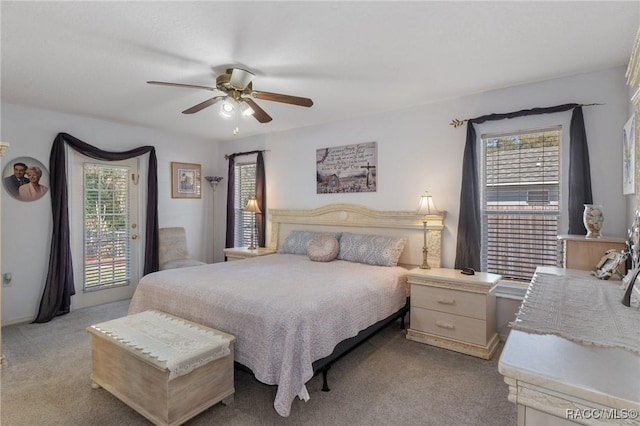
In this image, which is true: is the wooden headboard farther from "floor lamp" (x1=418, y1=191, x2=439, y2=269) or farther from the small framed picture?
the small framed picture

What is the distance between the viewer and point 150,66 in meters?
2.74

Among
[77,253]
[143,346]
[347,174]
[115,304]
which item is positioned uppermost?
[347,174]

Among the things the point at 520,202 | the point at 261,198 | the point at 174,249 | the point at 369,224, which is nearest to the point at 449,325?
the point at 520,202

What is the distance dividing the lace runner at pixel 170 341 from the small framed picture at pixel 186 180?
3.25 m

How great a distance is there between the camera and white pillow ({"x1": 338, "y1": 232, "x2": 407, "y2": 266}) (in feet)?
12.0

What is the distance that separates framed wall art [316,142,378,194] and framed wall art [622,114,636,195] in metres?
2.34

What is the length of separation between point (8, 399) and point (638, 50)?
4.27m

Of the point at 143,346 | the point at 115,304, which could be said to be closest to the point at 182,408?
the point at 143,346

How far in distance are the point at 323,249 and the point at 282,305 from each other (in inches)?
69.4

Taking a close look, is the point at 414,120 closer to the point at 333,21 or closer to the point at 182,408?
the point at 333,21

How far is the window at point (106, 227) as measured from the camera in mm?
4484

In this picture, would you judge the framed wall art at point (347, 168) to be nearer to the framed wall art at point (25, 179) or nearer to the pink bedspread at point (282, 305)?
the pink bedspread at point (282, 305)

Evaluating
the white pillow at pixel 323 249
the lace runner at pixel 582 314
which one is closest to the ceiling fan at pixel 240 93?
the white pillow at pixel 323 249

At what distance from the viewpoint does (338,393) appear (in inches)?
94.0
